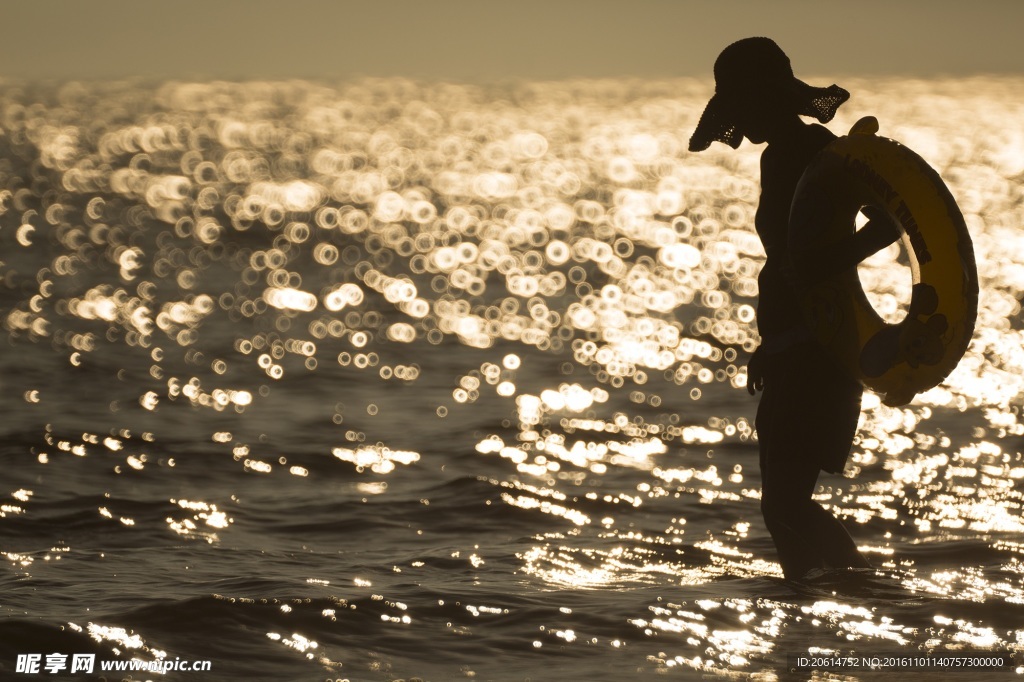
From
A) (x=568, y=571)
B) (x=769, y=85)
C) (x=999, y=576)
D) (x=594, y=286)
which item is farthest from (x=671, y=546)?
(x=594, y=286)

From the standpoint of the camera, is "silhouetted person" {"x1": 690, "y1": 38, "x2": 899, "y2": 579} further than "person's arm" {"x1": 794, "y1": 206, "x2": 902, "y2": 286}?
Yes

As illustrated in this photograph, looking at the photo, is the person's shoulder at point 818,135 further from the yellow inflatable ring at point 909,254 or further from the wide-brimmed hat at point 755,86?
the yellow inflatable ring at point 909,254

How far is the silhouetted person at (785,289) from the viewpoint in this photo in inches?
274

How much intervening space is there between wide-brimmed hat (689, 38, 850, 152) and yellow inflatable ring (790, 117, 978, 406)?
11.2 inches

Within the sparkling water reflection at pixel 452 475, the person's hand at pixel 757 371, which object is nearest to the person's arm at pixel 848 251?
the person's hand at pixel 757 371

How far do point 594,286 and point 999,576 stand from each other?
20.7 meters

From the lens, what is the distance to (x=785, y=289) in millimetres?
6977

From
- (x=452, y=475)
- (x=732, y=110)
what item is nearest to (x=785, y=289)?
(x=732, y=110)

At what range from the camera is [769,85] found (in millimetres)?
6961

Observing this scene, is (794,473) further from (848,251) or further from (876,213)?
(876,213)

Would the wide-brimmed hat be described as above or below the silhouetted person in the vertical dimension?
above

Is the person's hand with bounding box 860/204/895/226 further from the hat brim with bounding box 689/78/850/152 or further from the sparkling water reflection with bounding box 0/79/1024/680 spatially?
the sparkling water reflection with bounding box 0/79/1024/680

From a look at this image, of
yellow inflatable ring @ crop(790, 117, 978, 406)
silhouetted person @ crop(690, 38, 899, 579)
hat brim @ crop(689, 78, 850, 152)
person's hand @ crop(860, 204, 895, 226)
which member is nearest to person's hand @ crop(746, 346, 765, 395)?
silhouetted person @ crop(690, 38, 899, 579)

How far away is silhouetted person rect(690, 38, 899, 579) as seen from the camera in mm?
6969
